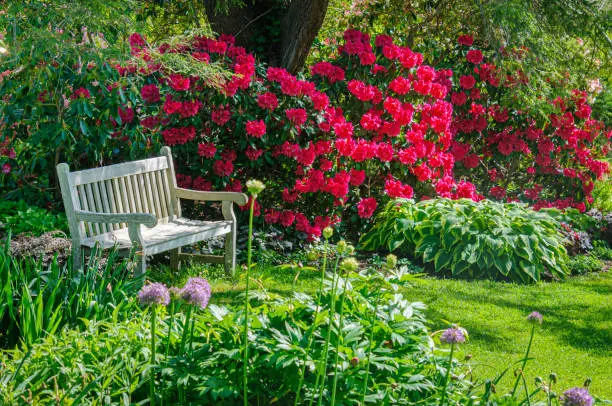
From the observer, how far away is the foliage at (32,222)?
5.56 metres

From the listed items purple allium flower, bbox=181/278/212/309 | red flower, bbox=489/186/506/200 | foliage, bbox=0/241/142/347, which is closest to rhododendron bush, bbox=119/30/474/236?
red flower, bbox=489/186/506/200

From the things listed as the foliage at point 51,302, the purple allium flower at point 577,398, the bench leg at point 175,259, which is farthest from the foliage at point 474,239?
the purple allium flower at point 577,398

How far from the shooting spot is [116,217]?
4.70 meters

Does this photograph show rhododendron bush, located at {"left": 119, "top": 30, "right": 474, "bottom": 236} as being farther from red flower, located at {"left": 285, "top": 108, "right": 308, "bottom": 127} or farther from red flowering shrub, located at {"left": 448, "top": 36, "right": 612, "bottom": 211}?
red flowering shrub, located at {"left": 448, "top": 36, "right": 612, "bottom": 211}

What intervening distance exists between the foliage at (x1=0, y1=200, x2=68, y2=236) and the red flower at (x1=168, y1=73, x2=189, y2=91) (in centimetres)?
146

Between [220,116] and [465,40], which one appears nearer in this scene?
[220,116]

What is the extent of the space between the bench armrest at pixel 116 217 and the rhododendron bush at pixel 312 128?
1.71m

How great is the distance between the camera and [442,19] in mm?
8508

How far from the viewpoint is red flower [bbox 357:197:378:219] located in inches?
273

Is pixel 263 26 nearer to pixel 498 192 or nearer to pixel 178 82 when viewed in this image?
pixel 178 82

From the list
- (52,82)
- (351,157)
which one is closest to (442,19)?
(351,157)

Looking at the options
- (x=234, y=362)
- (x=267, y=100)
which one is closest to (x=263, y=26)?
(x=267, y=100)

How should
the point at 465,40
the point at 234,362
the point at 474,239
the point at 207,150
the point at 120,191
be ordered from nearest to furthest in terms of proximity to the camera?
the point at 234,362, the point at 120,191, the point at 474,239, the point at 207,150, the point at 465,40

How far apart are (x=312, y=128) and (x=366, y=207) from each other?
953 millimetres
